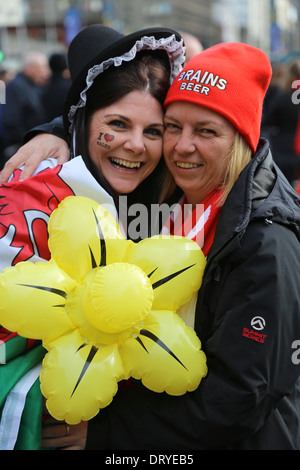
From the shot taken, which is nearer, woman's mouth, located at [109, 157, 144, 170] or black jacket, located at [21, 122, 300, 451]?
black jacket, located at [21, 122, 300, 451]

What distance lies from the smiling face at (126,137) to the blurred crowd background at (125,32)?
1.50m

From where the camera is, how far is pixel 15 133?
22.3 feet

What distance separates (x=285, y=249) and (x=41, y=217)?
0.85 metres

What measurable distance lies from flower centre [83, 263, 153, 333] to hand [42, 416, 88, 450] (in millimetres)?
409

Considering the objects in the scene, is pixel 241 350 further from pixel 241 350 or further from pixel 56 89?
pixel 56 89

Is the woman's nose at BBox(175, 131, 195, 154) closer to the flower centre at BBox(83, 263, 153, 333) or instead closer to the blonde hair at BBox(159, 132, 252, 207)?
the blonde hair at BBox(159, 132, 252, 207)

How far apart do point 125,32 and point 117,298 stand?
3388 cm

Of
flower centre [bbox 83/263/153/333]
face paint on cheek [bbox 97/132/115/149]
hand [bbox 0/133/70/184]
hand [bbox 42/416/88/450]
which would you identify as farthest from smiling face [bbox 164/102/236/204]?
hand [bbox 42/416/88/450]

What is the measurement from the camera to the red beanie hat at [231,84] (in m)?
1.81

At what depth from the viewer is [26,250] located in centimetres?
165

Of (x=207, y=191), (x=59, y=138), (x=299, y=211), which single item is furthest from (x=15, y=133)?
(x=299, y=211)

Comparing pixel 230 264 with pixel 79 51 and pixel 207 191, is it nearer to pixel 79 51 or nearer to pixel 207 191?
pixel 207 191

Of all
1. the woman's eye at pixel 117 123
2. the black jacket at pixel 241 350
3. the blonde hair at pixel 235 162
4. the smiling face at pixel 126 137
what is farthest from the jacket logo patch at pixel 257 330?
the woman's eye at pixel 117 123

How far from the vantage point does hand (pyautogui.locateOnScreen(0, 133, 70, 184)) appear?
2.04 metres
